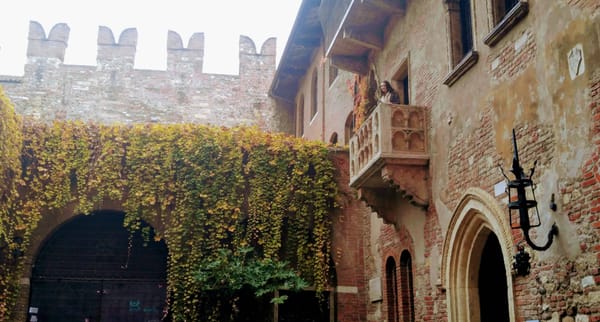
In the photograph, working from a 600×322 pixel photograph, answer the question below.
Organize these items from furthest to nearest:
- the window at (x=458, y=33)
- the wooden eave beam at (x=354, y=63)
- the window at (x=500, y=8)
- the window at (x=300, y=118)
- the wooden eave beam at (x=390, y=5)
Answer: the window at (x=300, y=118), the wooden eave beam at (x=354, y=63), the wooden eave beam at (x=390, y=5), the window at (x=458, y=33), the window at (x=500, y=8)

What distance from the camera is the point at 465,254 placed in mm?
8391

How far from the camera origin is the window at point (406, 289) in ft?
34.5

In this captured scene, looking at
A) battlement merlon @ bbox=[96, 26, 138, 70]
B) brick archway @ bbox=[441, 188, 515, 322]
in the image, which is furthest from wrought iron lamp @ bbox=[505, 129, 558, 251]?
battlement merlon @ bbox=[96, 26, 138, 70]

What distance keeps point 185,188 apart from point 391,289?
14.0 ft

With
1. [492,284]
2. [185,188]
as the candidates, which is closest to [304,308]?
[185,188]

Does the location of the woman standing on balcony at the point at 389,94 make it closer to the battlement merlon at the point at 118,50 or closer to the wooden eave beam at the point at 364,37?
the wooden eave beam at the point at 364,37

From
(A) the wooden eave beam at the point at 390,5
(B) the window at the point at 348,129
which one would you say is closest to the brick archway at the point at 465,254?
(A) the wooden eave beam at the point at 390,5

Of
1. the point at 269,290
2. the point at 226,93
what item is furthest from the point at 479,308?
the point at 226,93

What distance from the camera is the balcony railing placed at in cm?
944

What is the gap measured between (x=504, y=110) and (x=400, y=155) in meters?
2.31

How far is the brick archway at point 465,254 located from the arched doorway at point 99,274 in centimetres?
639

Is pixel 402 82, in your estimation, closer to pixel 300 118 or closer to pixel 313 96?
pixel 313 96

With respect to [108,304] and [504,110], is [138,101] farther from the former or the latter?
[504,110]

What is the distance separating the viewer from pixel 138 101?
2205 centimetres
